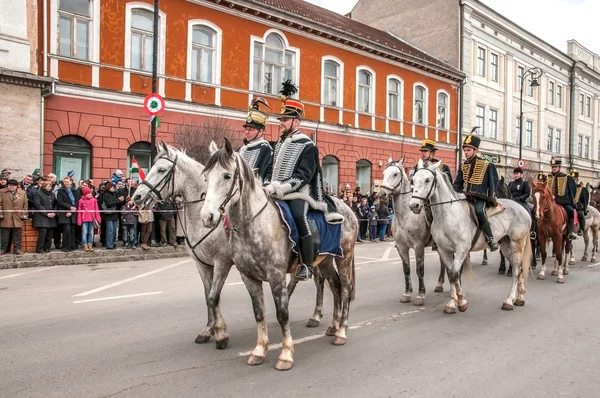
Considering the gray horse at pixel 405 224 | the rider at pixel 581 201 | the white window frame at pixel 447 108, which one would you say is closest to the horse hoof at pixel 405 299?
the gray horse at pixel 405 224

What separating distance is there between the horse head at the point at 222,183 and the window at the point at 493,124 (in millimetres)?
34628

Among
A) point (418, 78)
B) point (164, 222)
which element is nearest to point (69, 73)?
point (164, 222)

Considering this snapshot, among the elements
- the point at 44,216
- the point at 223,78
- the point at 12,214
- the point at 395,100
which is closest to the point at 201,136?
the point at 223,78

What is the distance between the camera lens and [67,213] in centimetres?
1246

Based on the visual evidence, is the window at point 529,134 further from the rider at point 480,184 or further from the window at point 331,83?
the rider at point 480,184

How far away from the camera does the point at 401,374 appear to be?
4688mm

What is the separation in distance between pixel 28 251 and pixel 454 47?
29.8 metres

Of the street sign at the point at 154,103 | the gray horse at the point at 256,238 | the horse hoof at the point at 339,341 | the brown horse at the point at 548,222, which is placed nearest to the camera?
the gray horse at the point at 256,238

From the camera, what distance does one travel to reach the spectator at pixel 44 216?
12.1 m

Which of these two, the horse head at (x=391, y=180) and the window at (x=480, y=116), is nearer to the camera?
the horse head at (x=391, y=180)

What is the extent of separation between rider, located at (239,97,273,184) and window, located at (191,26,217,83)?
14.5m

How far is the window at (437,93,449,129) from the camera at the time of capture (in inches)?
1246

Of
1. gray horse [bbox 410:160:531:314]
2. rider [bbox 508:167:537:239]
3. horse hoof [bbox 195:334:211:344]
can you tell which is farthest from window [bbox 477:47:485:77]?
horse hoof [bbox 195:334:211:344]

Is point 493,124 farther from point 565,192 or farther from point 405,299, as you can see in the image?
point 405,299
